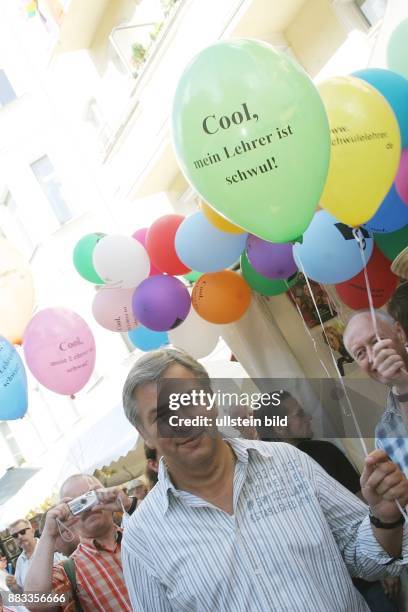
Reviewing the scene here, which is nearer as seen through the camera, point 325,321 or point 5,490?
point 325,321

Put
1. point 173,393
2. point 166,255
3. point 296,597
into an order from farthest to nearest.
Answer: point 166,255
point 173,393
point 296,597

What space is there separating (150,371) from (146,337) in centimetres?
349

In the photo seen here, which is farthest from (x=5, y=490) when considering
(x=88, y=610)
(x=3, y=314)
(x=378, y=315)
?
(x=378, y=315)

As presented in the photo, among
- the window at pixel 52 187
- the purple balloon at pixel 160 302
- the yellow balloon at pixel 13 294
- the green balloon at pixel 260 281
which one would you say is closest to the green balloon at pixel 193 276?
the purple balloon at pixel 160 302

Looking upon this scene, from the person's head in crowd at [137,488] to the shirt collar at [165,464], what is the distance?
139 inches

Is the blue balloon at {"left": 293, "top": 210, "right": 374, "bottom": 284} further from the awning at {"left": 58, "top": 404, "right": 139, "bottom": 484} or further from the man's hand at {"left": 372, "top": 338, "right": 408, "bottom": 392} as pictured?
the awning at {"left": 58, "top": 404, "right": 139, "bottom": 484}

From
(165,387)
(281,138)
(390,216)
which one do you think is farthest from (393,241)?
(165,387)

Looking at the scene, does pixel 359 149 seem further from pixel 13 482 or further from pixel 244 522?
pixel 13 482

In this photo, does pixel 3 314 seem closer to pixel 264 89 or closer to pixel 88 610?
pixel 88 610

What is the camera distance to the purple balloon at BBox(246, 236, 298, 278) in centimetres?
376

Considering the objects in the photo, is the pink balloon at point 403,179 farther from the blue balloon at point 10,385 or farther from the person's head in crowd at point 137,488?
the person's head in crowd at point 137,488

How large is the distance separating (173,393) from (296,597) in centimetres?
63

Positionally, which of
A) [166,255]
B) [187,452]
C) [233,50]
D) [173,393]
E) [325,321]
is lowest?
[325,321]

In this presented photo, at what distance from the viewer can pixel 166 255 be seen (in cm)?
434
